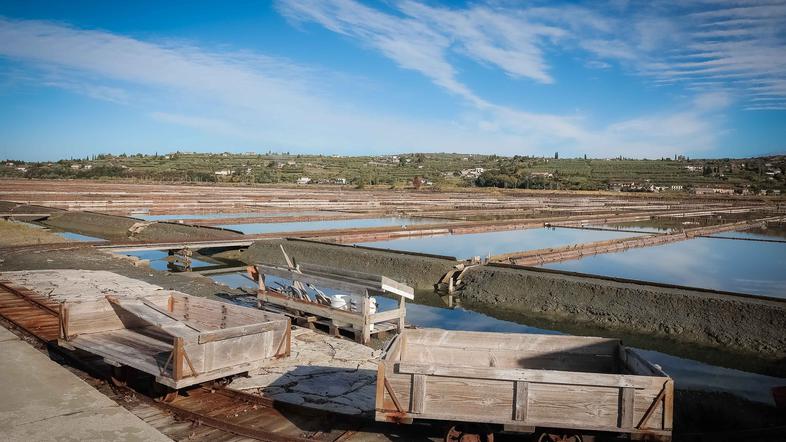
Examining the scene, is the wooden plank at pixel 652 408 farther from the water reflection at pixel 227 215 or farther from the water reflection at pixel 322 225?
the water reflection at pixel 227 215

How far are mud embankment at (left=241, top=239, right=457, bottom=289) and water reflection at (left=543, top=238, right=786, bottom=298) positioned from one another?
4.40m

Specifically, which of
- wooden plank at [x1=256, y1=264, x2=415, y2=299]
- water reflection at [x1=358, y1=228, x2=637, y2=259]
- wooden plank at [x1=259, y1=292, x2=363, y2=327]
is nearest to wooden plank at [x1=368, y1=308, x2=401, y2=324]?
wooden plank at [x1=259, y1=292, x2=363, y2=327]

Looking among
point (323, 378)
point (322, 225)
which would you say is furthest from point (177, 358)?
point (322, 225)

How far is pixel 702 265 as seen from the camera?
63.9 feet

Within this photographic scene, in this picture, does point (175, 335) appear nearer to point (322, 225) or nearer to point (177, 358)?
point (177, 358)

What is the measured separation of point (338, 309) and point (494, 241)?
52.1 ft

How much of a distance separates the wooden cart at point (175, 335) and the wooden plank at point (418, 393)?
2165 millimetres

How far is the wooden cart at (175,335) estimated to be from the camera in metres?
5.55

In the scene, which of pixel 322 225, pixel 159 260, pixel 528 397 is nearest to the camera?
pixel 528 397

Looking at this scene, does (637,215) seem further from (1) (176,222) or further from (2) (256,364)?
(2) (256,364)

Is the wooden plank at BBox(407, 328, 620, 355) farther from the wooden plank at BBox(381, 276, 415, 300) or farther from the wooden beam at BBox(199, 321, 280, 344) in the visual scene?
the wooden plank at BBox(381, 276, 415, 300)

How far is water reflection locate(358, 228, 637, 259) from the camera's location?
822 inches

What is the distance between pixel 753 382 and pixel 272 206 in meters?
32.1

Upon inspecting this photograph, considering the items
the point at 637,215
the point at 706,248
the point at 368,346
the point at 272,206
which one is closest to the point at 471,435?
the point at 368,346
